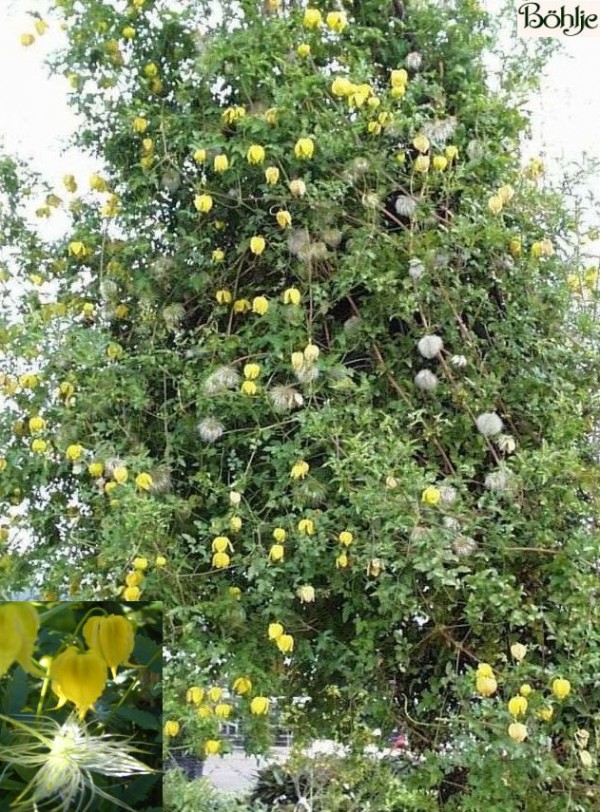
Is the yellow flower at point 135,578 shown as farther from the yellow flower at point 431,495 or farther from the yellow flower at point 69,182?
the yellow flower at point 69,182

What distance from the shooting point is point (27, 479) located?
2359 mm

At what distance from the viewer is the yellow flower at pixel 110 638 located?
3.57 ft

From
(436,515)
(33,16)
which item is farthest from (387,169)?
(33,16)

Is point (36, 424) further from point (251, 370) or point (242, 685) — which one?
point (242, 685)

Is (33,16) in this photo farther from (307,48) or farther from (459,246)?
(459,246)

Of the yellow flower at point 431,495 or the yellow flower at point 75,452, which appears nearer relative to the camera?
the yellow flower at point 431,495

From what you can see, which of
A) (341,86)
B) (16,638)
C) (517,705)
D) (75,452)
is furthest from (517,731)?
(341,86)

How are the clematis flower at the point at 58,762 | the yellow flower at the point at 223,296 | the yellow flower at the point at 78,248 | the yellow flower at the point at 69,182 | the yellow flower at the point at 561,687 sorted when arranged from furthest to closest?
the yellow flower at the point at 69,182 < the yellow flower at the point at 78,248 < the yellow flower at the point at 223,296 < the yellow flower at the point at 561,687 < the clematis flower at the point at 58,762

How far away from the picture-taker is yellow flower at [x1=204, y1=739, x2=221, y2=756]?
188 cm

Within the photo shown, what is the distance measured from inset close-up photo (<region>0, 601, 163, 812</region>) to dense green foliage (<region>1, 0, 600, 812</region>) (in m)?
0.78

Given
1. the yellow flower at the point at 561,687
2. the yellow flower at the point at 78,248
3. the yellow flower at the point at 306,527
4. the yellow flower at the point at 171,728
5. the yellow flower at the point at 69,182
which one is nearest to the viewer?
the yellow flower at the point at 171,728

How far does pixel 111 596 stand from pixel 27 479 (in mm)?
438

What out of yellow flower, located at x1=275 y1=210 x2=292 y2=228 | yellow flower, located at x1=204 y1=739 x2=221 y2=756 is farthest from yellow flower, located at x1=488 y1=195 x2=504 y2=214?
yellow flower, located at x1=204 y1=739 x2=221 y2=756

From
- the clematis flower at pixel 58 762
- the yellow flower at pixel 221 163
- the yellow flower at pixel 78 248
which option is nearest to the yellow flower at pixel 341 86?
the yellow flower at pixel 221 163
